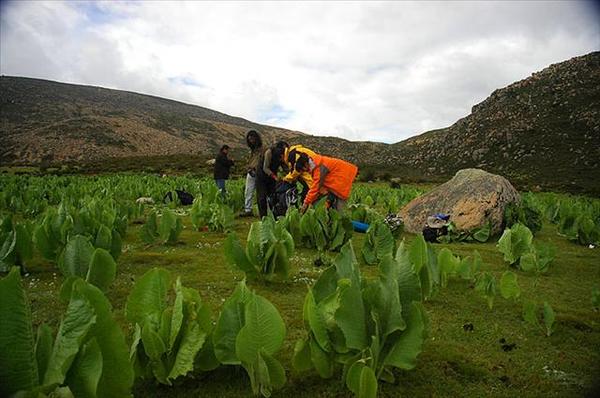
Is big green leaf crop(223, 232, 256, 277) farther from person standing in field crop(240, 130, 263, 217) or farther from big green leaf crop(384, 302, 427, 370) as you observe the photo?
person standing in field crop(240, 130, 263, 217)

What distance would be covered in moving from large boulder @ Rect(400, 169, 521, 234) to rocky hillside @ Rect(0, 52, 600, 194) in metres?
16.7

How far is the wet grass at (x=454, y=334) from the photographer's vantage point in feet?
6.88

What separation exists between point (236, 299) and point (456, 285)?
2.80 meters

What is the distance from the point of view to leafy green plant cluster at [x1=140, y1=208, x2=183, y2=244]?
18.1 feet

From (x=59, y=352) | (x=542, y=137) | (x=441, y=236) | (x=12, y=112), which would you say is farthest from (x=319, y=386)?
(x=12, y=112)

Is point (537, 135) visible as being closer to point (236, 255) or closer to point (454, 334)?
point (454, 334)

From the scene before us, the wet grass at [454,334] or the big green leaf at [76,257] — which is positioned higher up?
the big green leaf at [76,257]

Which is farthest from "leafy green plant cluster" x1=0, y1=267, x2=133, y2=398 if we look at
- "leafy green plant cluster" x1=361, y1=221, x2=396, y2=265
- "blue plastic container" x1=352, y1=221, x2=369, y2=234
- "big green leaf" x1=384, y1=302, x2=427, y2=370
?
"blue plastic container" x1=352, y1=221, x2=369, y2=234

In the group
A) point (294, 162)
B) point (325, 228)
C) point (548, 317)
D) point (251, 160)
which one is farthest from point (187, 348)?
point (251, 160)

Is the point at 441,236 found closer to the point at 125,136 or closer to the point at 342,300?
the point at 342,300

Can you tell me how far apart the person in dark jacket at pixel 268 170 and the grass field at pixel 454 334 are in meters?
3.15

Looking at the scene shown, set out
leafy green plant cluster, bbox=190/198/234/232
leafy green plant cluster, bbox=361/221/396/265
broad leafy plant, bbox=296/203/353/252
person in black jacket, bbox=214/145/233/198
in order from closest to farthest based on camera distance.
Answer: leafy green plant cluster, bbox=361/221/396/265, broad leafy plant, bbox=296/203/353/252, leafy green plant cluster, bbox=190/198/234/232, person in black jacket, bbox=214/145/233/198

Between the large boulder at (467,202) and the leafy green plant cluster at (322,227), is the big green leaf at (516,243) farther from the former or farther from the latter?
the large boulder at (467,202)

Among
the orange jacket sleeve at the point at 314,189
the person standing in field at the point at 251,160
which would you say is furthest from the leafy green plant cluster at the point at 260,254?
the person standing in field at the point at 251,160
